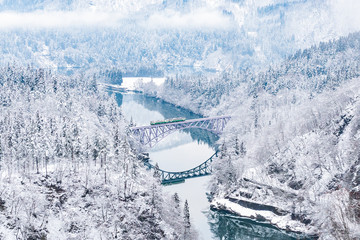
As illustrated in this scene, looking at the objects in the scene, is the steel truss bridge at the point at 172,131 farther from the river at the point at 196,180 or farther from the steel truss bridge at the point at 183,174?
the river at the point at 196,180

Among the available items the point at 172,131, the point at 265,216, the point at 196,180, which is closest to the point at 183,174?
the point at 196,180

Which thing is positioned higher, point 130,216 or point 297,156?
point 297,156

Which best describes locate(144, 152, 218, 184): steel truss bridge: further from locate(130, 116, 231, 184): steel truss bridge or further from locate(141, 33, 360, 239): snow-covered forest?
locate(141, 33, 360, 239): snow-covered forest

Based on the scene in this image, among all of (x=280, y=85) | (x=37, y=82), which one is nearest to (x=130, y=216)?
(x=37, y=82)

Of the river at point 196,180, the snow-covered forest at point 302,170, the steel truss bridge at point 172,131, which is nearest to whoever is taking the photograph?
the snow-covered forest at point 302,170

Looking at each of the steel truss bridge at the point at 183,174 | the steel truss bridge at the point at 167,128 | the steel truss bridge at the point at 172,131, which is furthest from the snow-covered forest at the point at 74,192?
the steel truss bridge at the point at 167,128

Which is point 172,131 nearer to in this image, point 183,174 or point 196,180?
point 183,174

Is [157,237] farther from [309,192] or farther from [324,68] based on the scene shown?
[324,68]
